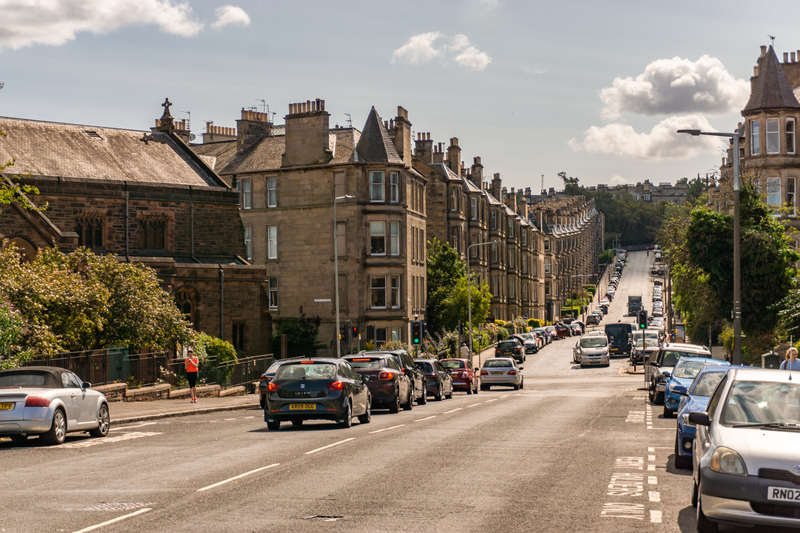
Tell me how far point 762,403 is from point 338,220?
4832 centimetres

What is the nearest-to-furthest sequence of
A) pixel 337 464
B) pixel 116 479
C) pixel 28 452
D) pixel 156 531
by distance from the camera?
pixel 156 531 < pixel 116 479 < pixel 337 464 < pixel 28 452

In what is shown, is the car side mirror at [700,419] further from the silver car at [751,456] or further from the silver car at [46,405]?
the silver car at [46,405]

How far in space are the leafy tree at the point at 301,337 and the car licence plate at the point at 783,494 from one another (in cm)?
4790

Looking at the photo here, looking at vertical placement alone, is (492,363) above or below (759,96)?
below

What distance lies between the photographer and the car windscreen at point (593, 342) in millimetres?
61875

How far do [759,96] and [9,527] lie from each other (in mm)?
43618

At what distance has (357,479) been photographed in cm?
1182

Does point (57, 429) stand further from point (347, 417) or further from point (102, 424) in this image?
point (347, 417)

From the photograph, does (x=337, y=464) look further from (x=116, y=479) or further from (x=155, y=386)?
(x=155, y=386)

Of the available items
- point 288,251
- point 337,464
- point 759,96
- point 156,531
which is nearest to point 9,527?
point 156,531

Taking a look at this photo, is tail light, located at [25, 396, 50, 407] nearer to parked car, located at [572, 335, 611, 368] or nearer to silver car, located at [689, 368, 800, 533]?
silver car, located at [689, 368, 800, 533]

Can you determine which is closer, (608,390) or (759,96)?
(608,390)

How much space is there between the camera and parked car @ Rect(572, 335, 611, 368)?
60688 mm

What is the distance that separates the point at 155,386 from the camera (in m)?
32.2
